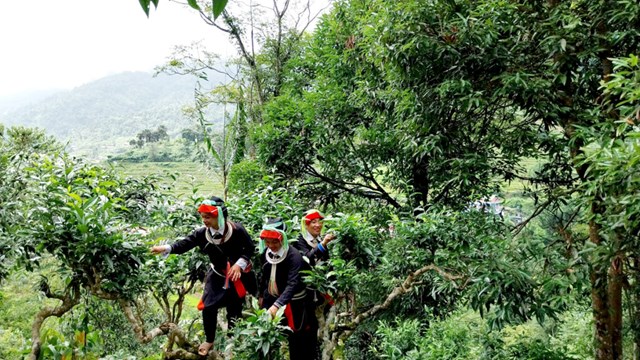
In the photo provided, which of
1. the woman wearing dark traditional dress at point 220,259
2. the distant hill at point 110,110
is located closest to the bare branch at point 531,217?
the woman wearing dark traditional dress at point 220,259

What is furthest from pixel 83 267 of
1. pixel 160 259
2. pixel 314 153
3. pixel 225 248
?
pixel 314 153

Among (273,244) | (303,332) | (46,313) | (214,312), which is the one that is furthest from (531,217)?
(46,313)

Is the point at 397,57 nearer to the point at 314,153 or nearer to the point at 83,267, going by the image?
the point at 83,267

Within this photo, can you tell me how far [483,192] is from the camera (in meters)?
5.56

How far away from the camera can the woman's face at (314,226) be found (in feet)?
11.4

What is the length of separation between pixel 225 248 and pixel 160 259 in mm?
469

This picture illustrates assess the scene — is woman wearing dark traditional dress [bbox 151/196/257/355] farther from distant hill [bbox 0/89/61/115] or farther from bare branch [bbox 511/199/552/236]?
distant hill [bbox 0/89/61/115]

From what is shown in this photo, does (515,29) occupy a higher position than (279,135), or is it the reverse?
(515,29)

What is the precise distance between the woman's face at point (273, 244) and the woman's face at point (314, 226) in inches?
13.7

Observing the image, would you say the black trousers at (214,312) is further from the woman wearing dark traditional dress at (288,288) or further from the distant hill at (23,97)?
the distant hill at (23,97)

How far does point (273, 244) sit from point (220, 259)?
1.70 ft

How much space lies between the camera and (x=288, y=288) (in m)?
3.13

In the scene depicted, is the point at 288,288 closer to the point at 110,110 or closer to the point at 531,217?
the point at 531,217

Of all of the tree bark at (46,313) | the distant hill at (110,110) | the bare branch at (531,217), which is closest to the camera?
the tree bark at (46,313)
